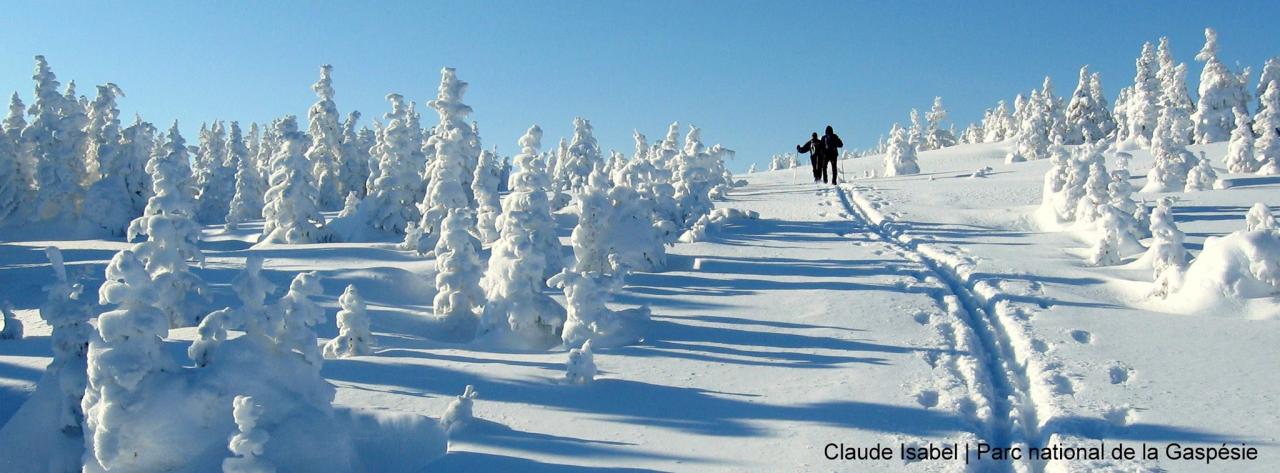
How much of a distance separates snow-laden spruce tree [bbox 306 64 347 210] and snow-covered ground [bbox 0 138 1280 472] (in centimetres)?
2128

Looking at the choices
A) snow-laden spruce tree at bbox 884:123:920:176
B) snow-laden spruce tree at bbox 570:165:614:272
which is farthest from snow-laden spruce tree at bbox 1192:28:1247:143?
snow-laden spruce tree at bbox 570:165:614:272

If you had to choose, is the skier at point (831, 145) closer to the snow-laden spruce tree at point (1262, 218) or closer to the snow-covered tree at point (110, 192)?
the snow-laden spruce tree at point (1262, 218)

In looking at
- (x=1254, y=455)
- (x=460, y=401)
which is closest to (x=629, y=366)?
(x=460, y=401)

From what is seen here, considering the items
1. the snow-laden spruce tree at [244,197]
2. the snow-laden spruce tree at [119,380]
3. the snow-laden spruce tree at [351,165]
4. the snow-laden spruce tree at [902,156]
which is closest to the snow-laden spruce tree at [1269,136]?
the snow-laden spruce tree at [902,156]

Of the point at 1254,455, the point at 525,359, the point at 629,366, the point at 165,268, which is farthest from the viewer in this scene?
the point at 165,268

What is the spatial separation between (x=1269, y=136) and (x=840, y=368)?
3513 centimetres

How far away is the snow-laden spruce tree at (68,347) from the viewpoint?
8383 mm

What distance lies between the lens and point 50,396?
342 inches

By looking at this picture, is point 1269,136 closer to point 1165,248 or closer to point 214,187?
point 1165,248

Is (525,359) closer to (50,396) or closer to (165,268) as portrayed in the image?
(50,396)

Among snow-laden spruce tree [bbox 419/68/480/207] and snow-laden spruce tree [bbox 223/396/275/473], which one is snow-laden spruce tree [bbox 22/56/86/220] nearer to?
snow-laden spruce tree [bbox 419/68/480/207]

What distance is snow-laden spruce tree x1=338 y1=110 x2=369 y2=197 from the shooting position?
54.0 metres

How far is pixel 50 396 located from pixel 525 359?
5356 mm

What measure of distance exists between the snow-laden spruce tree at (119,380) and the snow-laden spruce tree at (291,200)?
2358cm
